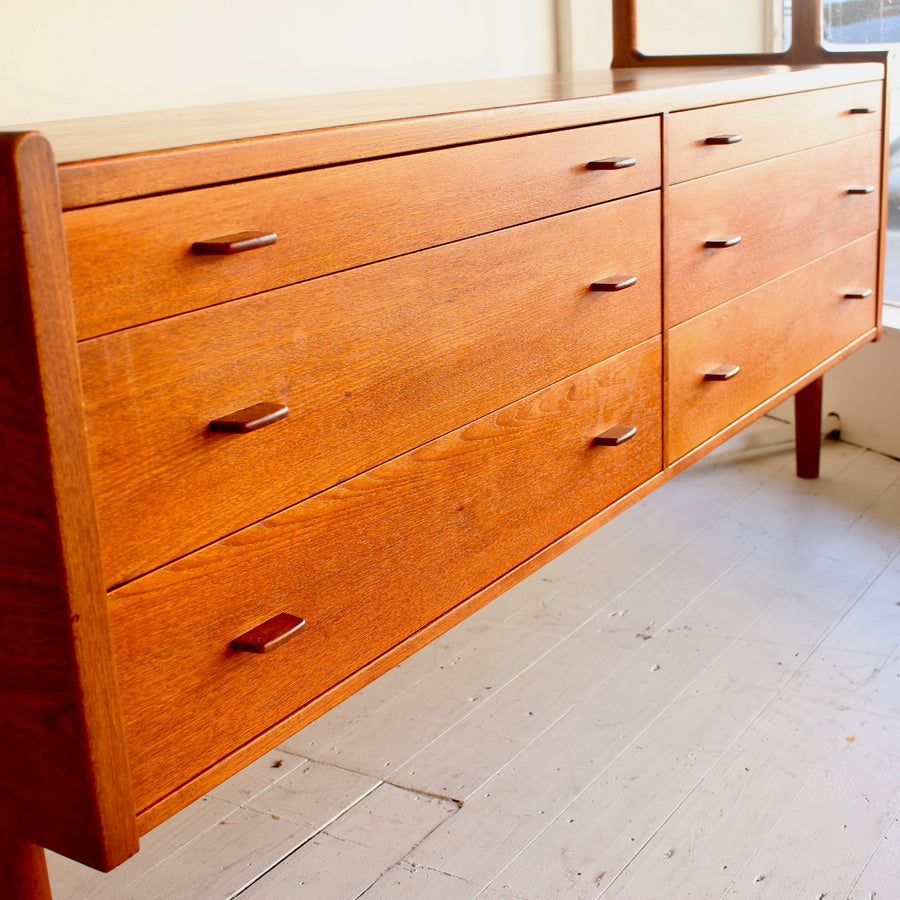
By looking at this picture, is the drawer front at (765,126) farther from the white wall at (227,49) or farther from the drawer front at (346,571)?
the white wall at (227,49)

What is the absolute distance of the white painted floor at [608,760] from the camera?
1217 mm

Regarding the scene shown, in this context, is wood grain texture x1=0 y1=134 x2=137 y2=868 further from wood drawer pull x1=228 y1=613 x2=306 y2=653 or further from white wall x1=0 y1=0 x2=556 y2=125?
white wall x1=0 y1=0 x2=556 y2=125

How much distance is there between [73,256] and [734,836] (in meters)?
0.98

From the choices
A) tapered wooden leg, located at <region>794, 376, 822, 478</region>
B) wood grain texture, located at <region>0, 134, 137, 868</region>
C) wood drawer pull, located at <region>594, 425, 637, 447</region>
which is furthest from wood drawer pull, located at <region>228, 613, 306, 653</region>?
tapered wooden leg, located at <region>794, 376, 822, 478</region>

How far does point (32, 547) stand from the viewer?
0.74 meters

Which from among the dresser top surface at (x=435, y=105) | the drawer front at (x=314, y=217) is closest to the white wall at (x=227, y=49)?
the dresser top surface at (x=435, y=105)

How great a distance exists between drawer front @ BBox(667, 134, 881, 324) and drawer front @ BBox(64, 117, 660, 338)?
8.6 inches

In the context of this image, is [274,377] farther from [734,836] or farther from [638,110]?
[734,836]

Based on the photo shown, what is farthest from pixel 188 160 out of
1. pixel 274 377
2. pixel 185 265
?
pixel 274 377

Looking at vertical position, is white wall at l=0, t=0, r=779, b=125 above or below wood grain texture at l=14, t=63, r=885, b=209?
above

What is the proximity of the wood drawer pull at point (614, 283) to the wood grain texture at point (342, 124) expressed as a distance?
7.3 inches

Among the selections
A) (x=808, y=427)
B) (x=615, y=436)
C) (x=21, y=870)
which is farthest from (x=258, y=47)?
(x=808, y=427)

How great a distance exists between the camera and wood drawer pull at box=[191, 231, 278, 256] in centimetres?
81

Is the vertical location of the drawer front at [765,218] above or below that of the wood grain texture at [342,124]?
below
